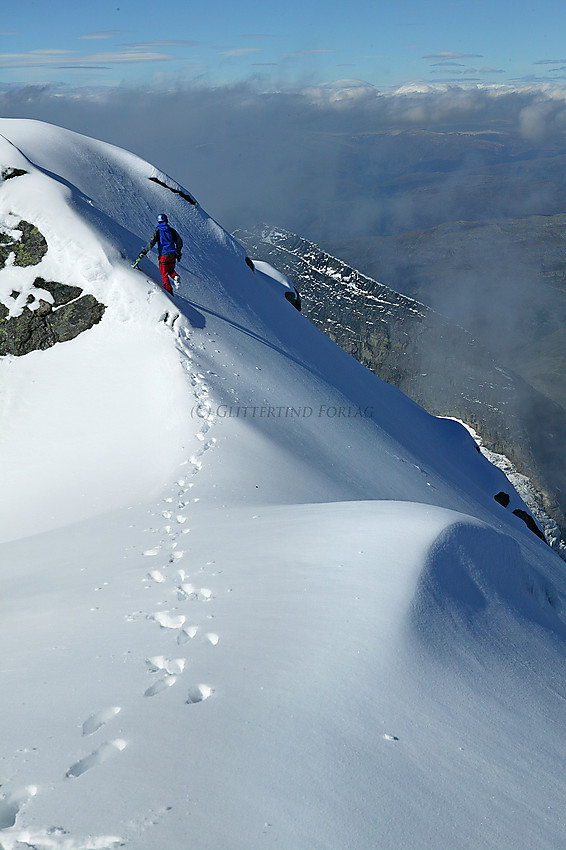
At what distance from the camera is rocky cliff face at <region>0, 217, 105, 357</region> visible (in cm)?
1988

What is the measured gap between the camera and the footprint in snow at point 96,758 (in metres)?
4.60

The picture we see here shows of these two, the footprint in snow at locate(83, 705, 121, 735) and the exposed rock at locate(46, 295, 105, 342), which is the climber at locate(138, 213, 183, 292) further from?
the footprint in snow at locate(83, 705, 121, 735)

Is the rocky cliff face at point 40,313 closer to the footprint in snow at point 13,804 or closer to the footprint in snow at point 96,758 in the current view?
the footprint in snow at point 96,758

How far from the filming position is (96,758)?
15.6ft

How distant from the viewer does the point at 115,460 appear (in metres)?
15.2

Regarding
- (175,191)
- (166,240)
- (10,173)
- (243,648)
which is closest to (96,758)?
(243,648)

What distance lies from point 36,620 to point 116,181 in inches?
982

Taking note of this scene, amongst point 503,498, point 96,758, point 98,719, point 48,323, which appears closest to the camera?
point 96,758

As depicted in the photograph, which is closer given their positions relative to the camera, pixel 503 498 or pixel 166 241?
pixel 166 241

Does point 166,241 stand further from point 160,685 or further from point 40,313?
point 160,685

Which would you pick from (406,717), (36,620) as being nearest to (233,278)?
(36,620)

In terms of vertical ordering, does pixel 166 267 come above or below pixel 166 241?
below

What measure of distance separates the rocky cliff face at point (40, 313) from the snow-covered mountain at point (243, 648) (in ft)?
8.90

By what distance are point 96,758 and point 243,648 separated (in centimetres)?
192
